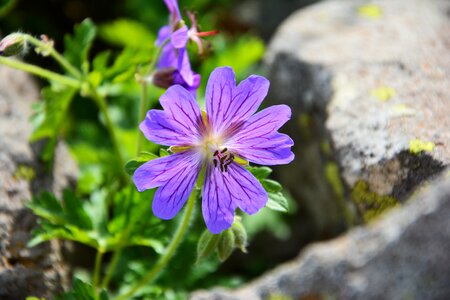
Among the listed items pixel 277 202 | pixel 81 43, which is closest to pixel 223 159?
pixel 277 202

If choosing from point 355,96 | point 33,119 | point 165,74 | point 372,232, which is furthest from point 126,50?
point 372,232

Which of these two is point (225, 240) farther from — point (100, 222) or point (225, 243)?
point (100, 222)

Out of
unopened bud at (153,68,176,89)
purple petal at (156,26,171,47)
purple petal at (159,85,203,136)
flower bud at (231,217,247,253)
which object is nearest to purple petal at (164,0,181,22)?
purple petal at (156,26,171,47)

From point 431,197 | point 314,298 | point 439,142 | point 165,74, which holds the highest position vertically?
point 165,74

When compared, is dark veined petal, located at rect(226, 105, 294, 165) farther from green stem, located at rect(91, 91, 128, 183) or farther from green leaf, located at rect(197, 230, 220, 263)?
green stem, located at rect(91, 91, 128, 183)

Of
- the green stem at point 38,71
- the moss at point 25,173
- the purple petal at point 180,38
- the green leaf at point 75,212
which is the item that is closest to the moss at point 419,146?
the purple petal at point 180,38

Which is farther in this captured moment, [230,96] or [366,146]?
[366,146]

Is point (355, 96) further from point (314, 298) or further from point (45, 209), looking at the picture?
point (45, 209)
